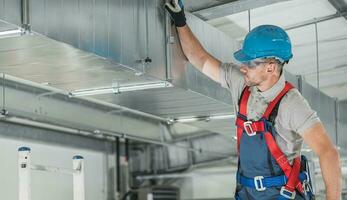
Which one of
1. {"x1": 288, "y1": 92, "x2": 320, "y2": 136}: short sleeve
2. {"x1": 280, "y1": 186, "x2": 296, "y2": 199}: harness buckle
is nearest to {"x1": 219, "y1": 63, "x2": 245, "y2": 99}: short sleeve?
{"x1": 288, "y1": 92, "x2": 320, "y2": 136}: short sleeve

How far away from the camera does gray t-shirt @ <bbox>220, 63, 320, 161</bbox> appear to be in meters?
2.83

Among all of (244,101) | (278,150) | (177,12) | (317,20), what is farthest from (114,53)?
(317,20)

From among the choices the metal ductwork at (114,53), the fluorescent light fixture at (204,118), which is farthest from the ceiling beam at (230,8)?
the fluorescent light fixture at (204,118)

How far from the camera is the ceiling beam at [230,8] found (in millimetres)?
4582

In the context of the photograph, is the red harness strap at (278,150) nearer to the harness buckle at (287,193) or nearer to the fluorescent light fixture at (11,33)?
the harness buckle at (287,193)

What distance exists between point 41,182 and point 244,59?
6.46 metres

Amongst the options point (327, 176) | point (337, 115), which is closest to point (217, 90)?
point (327, 176)

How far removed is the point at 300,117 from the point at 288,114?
6 centimetres

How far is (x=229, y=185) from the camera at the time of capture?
1092 centimetres

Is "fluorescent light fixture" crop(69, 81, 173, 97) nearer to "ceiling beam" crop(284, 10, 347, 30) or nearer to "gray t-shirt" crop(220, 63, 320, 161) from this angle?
"gray t-shirt" crop(220, 63, 320, 161)

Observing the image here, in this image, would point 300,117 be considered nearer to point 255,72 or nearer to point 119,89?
point 255,72

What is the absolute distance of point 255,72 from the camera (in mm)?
2998

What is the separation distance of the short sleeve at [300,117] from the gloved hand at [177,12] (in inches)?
52.3

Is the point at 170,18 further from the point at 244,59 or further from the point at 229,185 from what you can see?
the point at 229,185
